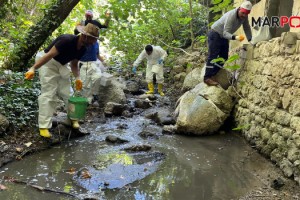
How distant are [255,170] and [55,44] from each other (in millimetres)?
3260

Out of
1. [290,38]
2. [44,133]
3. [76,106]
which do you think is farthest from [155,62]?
[290,38]

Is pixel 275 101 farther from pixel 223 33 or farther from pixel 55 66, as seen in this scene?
pixel 55 66

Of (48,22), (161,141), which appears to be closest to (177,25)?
(48,22)

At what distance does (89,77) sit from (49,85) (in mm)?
2220

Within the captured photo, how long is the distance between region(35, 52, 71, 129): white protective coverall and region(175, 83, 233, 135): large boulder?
2.18 meters

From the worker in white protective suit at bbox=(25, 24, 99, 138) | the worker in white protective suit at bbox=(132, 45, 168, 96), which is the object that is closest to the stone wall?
the worker in white protective suit at bbox=(25, 24, 99, 138)

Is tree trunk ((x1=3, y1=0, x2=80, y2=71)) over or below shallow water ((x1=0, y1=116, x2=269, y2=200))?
over

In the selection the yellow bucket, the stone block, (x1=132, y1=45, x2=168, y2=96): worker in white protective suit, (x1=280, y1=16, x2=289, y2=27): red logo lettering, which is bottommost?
the yellow bucket

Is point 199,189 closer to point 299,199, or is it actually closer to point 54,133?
point 299,199

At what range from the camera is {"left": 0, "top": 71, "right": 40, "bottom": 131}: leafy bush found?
4.61 m

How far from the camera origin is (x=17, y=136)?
4453mm

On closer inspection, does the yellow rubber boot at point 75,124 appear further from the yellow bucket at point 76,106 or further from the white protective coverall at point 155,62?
the white protective coverall at point 155,62

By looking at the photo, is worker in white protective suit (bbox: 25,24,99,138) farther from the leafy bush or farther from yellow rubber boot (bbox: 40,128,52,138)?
the leafy bush

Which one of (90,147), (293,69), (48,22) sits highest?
(48,22)
